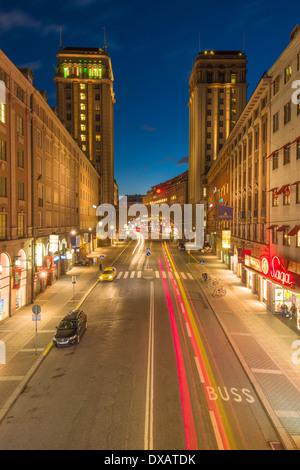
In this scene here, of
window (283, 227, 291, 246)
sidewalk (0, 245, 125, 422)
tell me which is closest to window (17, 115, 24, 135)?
sidewalk (0, 245, 125, 422)

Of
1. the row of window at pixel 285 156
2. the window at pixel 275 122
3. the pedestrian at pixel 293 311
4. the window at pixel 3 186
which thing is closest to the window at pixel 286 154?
the row of window at pixel 285 156

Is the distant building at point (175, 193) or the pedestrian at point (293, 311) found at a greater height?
the distant building at point (175, 193)

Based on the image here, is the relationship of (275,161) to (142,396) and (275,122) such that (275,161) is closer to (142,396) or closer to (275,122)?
(275,122)

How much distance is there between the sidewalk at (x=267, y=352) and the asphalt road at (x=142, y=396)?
0.49 meters

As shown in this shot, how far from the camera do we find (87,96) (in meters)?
87.8

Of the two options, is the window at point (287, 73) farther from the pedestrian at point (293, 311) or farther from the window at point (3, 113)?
the window at point (3, 113)

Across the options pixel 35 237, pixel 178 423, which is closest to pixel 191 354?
pixel 178 423

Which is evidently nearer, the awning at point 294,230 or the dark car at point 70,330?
the dark car at point 70,330

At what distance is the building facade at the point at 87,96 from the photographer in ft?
287

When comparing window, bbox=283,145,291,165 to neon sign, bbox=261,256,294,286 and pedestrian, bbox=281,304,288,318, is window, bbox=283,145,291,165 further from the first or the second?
pedestrian, bbox=281,304,288,318

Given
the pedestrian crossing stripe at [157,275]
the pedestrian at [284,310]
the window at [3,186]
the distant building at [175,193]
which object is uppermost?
the distant building at [175,193]

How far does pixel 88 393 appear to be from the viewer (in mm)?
12250

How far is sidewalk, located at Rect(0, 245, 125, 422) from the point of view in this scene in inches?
511

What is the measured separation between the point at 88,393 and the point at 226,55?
10555cm
